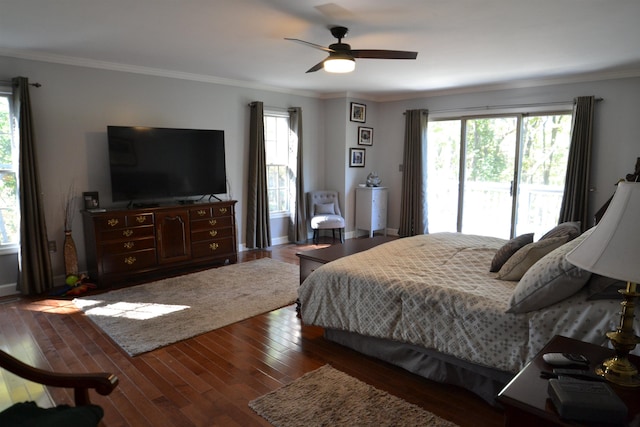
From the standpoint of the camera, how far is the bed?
195 centimetres

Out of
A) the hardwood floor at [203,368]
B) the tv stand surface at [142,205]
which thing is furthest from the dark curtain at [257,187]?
the hardwood floor at [203,368]

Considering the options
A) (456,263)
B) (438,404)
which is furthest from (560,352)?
(456,263)

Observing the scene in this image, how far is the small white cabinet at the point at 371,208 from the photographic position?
692 centimetres

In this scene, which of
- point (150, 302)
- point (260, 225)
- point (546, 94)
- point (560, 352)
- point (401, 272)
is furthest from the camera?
point (260, 225)

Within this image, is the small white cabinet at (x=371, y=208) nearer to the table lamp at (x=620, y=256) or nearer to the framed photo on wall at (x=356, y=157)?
the framed photo on wall at (x=356, y=157)

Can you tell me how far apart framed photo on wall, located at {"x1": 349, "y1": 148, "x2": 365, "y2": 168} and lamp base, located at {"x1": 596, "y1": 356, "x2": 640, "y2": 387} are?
580 cm

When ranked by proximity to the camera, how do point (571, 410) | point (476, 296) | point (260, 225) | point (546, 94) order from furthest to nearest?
point (260, 225) → point (546, 94) → point (476, 296) → point (571, 410)

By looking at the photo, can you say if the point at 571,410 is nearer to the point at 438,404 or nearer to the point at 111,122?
the point at 438,404

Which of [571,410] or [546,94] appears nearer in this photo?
[571,410]

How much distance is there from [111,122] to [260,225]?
7.98 feet

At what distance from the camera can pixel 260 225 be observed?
20.0 ft

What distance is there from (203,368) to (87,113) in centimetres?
339

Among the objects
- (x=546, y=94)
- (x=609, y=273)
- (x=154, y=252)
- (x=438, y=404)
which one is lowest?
(x=438, y=404)

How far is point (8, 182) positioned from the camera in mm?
4137
